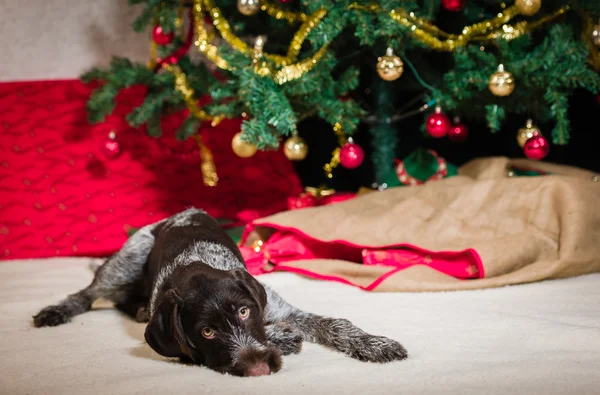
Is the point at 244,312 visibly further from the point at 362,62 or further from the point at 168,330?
the point at 362,62

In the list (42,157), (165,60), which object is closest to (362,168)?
(165,60)

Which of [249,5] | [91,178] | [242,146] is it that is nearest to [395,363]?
[242,146]

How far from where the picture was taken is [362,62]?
4359 millimetres

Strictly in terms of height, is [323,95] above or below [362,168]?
above

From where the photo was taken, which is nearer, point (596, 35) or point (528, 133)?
point (596, 35)

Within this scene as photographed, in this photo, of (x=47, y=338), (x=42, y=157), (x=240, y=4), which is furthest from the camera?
(x=42, y=157)

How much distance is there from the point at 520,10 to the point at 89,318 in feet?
8.85

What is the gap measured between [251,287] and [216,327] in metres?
0.20

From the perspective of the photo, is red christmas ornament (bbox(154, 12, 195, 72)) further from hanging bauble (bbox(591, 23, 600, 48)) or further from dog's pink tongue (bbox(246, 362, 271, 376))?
dog's pink tongue (bbox(246, 362, 271, 376))

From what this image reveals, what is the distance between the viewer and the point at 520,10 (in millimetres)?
3420

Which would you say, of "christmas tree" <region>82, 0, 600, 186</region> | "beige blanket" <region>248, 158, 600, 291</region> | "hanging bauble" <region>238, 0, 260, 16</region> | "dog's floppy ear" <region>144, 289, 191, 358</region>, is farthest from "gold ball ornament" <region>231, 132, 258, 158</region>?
"dog's floppy ear" <region>144, 289, 191, 358</region>

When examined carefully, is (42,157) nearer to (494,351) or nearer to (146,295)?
(146,295)

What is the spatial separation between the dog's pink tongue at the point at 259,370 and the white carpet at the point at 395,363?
3 cm

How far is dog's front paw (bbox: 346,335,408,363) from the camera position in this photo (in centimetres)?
206
